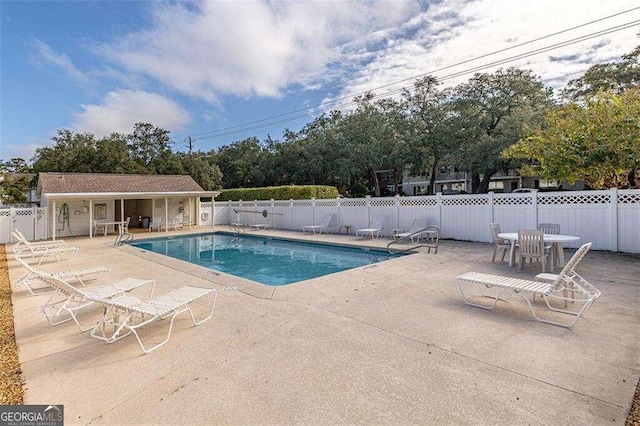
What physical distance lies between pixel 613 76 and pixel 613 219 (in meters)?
19.3

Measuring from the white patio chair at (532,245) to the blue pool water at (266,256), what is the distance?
3.91m

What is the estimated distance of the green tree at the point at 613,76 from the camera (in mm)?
20734

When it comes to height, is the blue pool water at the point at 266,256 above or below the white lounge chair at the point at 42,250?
below

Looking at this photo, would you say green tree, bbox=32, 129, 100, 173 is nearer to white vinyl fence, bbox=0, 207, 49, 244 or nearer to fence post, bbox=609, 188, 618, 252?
white vinyl fence, bbox=0, 207, 49, 244


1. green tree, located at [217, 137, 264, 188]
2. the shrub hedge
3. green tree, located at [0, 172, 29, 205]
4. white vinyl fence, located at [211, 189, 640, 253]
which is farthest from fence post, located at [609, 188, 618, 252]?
green tree, located at [217, 137, 264, 188]

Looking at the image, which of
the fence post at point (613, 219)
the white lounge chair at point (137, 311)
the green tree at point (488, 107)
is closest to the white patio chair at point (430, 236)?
the fence post at point (613, 219)

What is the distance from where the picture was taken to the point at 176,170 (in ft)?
111

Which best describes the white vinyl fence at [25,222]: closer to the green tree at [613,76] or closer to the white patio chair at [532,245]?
the white patio chair at [532,245]

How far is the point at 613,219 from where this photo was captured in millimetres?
8773

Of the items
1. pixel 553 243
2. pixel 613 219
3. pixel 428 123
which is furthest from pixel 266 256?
pixel 428 123

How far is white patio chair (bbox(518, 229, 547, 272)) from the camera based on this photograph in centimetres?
666

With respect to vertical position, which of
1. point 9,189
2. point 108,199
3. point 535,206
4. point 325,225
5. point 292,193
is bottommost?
point 325,225

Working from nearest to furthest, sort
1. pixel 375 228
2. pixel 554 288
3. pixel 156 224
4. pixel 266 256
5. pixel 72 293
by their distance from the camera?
pixel 72 293 → pixel 554 288 → pixel 266 256 → pixel 375 228 → pixel 156 224

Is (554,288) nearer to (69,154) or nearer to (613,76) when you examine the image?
(613,76)
